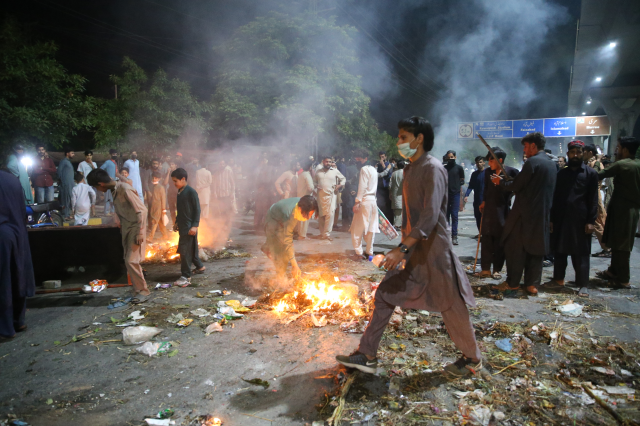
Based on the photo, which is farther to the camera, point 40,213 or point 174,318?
point 40,213

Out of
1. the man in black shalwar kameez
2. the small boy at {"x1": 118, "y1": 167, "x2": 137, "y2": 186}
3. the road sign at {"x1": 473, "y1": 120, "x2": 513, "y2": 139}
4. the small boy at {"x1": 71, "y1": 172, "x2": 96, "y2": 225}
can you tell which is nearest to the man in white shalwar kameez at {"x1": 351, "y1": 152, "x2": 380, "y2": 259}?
the small boy at {"x1": 118, "y1": 167, "x2": 137, "y2": 186}

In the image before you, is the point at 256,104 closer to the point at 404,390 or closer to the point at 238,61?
the point at 238,61

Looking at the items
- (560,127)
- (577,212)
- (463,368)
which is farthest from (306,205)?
(560,127)

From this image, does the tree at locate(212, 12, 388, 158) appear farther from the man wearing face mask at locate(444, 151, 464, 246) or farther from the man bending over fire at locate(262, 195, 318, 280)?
the man bending over fire at locate(262, 195, 318, 280)

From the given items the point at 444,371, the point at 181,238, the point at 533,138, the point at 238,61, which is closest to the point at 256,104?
the point at 238,61

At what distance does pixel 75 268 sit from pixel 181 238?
5.72 ft

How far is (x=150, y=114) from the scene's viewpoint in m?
20.1

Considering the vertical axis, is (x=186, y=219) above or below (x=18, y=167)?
below

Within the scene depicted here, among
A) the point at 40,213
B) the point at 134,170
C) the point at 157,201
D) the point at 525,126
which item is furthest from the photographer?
the point at 525,126

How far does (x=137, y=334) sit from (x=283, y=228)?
2.16 meters

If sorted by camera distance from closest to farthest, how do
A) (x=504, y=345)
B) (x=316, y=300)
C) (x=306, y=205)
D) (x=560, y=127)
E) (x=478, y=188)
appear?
(x=504, y=345) < (x=316, y=300) < (x=306, y=205) < (x=478, y=188) < (x=560, y=127)

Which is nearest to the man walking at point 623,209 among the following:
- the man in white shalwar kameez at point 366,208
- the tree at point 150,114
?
the man in white shalwar kameez at point 366,208

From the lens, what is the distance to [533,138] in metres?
4.99

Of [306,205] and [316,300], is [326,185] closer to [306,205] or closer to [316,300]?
[306,205]
